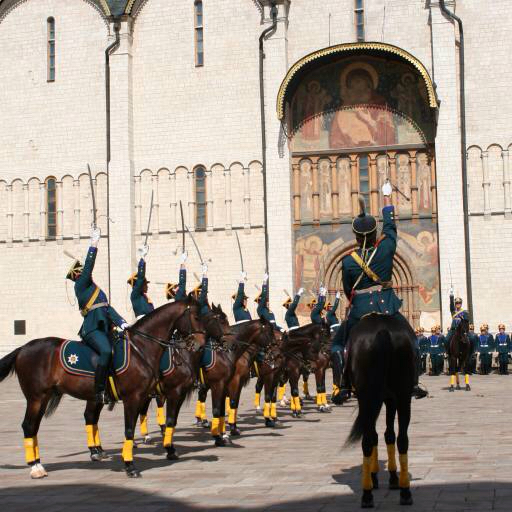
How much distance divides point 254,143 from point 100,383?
83.4 ft

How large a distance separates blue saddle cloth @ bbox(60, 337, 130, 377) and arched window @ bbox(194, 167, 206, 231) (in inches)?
994

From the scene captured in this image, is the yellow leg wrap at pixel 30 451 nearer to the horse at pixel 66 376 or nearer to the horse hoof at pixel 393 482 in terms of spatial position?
the horse at pixel 66 376

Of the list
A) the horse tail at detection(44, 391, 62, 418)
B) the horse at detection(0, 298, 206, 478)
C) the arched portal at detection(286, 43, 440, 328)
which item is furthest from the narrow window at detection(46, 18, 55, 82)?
the horse at detection(0, 298, 206, 478)

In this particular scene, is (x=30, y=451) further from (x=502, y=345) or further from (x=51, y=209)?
(x=51, y=209)

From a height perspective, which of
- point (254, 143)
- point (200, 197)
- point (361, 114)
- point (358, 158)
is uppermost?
point (361, 114)

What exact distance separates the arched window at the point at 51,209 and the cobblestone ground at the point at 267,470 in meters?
21.5

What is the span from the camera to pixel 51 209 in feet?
131

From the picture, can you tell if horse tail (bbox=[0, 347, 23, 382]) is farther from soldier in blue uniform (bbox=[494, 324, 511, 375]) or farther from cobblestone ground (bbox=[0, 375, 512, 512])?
soldier in blue uniform (bbox=[494, 324, 511, 375])

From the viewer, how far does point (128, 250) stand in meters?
37.7

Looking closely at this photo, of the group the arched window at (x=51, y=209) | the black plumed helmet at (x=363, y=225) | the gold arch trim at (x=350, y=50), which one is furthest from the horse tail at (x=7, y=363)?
the arched window at (x=51, y=209)

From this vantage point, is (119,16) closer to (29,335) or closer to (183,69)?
(183,69)

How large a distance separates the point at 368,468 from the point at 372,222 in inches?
106

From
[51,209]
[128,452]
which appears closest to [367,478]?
[128,452]

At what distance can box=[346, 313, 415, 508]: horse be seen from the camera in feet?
30.2
